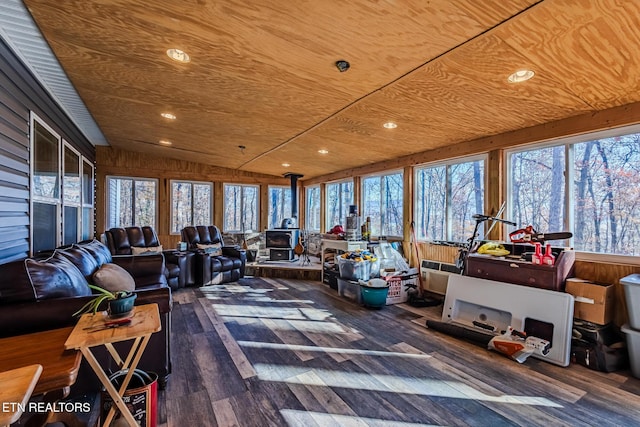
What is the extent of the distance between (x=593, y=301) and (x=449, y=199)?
227cm

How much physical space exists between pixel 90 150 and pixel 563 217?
787cm

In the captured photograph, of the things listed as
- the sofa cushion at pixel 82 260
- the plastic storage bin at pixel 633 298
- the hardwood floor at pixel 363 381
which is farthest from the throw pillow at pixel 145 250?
the plastic storage bin at pixel 633 298

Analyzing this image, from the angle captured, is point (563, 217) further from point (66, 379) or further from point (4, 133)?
point (4, 133)

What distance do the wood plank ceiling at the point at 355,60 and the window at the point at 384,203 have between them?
1.60 meters

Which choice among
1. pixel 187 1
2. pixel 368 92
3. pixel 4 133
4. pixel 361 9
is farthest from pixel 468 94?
pixel 4 133

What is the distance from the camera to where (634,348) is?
7.87 ft

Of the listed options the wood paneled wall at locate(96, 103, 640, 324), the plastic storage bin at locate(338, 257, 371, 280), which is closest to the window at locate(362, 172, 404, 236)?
the wood paneled wall at locate(96, 103, 640, 324)

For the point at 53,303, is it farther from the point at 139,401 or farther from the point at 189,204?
the point at 189,204

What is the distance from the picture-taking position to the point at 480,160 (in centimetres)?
415

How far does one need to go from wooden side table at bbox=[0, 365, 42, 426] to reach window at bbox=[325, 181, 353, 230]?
5.98m

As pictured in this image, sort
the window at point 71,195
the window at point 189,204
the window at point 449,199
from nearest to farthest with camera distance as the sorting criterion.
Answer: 1. the window at point 71,195
2. the window at point 449,199
3. the window at point 189,204

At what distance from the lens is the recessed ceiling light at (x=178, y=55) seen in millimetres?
2320

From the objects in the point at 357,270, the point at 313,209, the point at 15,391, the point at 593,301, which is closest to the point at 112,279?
the point at 15,391

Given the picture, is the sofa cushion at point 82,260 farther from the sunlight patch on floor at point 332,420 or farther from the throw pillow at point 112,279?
the sunlight patch on floor at point 332,420
